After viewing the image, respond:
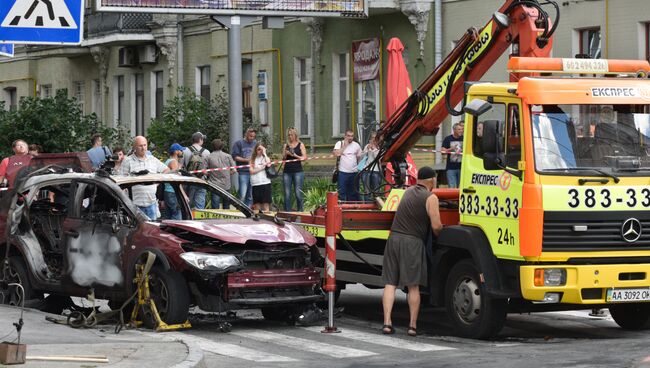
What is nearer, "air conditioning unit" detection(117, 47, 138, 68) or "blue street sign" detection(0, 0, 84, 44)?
"blue street sign" detection(0, 0, 84, 44)

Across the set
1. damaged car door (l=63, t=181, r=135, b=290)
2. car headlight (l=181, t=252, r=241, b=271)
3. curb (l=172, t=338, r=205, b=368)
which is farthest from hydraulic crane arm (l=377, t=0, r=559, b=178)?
curb (l=172, t=338, r=205, b=368)

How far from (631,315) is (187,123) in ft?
77.4

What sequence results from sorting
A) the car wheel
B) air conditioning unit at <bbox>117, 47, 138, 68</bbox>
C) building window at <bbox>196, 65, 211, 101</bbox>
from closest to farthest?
1. the car wheel
2. building window at <bbox>196, 65, 211, 101</bbox>
3. air conditioning unit at <bbox>117, 47, 138, 68</bbox>

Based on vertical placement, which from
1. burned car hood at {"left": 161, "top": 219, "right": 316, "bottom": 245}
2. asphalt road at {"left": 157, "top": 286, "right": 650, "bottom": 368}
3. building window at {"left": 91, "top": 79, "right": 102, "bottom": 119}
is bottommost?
asphalt road at {"left": 157, "top": 286, "right": 650, "bottom": 368}

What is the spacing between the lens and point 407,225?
15602 millimetres

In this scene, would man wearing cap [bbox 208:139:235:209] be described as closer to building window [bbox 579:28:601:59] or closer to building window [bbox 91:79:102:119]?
building window [bbox 579:28:601:59]

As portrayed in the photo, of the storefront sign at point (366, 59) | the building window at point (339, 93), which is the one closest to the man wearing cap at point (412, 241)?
the storefront sign at point (366, 59)

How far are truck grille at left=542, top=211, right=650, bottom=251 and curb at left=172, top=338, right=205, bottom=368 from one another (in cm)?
331

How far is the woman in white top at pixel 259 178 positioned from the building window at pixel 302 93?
13648 mm

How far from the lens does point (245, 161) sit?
93.4 ft

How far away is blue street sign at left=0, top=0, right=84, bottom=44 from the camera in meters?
14.2

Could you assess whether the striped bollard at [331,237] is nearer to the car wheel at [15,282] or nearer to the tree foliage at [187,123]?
the car wheel at [15,282]

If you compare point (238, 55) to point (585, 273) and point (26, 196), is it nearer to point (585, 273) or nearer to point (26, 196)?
point (26, 196)

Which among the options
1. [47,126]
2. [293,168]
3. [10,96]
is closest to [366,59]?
[47,126]
